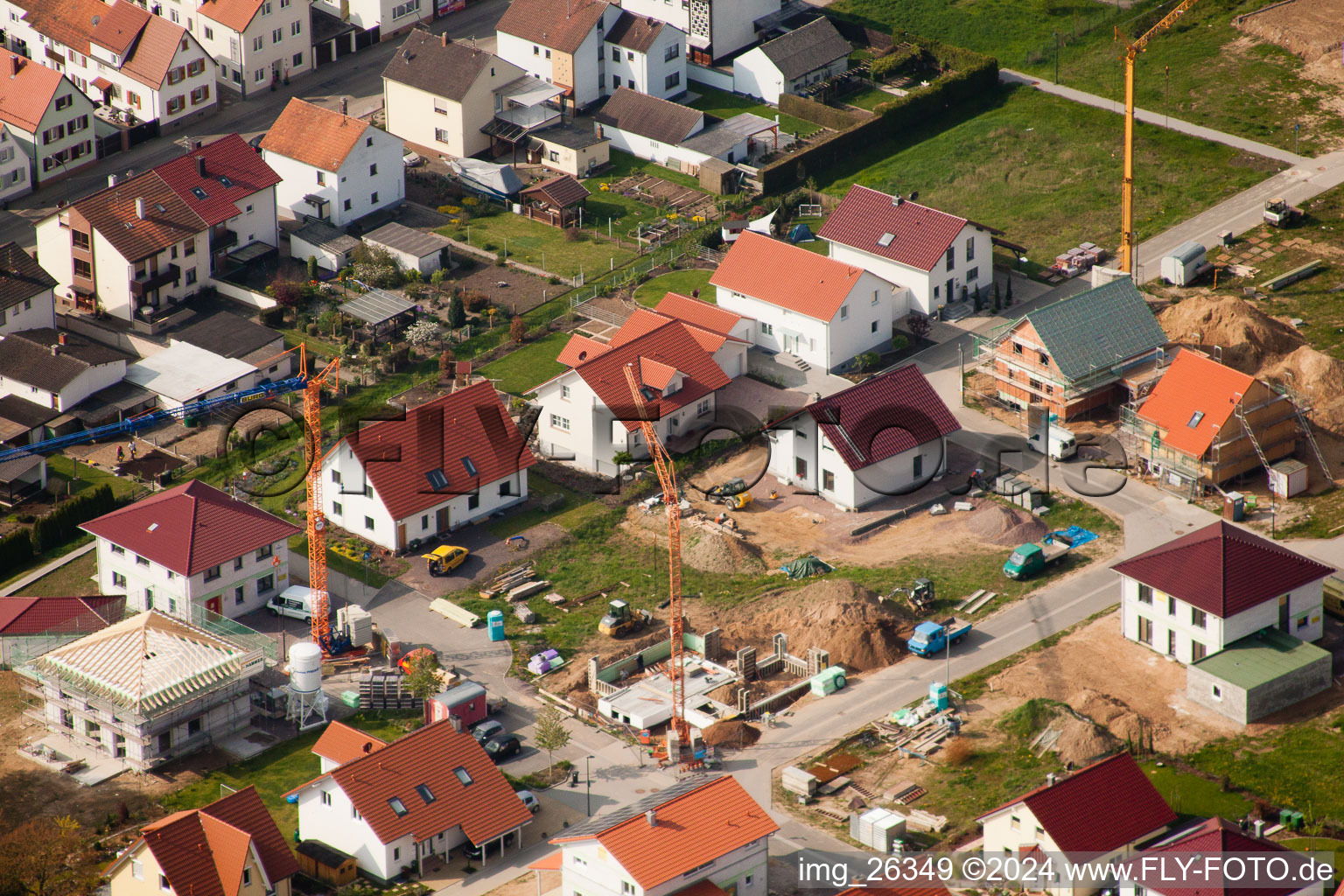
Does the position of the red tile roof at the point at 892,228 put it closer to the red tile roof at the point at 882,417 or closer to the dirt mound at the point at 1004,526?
the red tile roof at the point at 882,417

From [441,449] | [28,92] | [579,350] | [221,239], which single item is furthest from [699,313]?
[28,92]

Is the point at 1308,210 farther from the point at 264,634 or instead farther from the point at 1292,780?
the point at 264,634

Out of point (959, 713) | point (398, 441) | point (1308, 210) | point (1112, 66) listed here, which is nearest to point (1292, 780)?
point (959, 713)

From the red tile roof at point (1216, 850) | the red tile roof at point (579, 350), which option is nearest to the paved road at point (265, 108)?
the red tile roof at point (579, 350)

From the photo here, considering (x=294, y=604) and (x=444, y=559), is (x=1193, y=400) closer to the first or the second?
(x=444, y=559)

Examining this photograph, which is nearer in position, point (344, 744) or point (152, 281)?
point (344, 744)

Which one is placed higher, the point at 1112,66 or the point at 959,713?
the point at 1112,66

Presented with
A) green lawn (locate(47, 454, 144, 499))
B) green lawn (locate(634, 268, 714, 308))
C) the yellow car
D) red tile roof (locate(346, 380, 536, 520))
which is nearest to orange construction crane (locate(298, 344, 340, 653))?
red tile roof (locate(346, 380, 536, 520))
